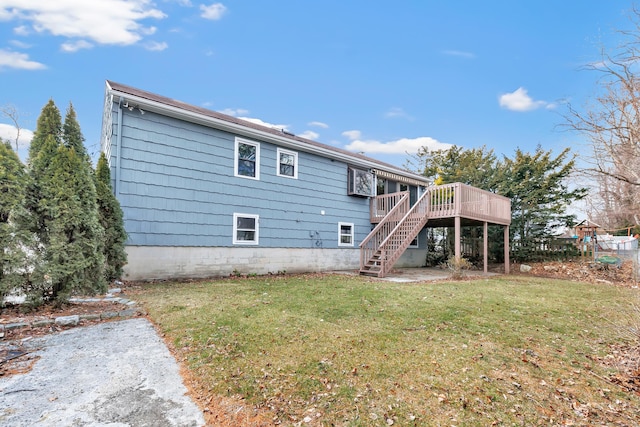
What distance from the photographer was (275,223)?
1059cm

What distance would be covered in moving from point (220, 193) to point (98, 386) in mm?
7157

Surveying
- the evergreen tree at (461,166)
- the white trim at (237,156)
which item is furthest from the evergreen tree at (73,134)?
the evergreen tree at (461,166)

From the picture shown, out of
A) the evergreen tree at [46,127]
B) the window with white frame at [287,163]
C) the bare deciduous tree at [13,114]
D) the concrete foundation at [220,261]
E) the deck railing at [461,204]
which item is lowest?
the concrete foundation at [220,261]

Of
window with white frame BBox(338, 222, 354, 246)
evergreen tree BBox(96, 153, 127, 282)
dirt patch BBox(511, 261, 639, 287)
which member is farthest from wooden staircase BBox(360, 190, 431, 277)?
evergreen tree BBox(96, 153, 127, 282)

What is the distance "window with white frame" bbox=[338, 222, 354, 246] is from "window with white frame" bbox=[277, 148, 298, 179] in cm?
301

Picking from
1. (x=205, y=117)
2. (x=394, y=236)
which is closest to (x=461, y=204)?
(x=394, y=236)

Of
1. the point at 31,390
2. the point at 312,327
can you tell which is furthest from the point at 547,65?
the point at 31,390

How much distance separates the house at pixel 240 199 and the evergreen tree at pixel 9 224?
3329 mm

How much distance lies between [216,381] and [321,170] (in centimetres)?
993

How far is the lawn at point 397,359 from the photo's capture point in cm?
241

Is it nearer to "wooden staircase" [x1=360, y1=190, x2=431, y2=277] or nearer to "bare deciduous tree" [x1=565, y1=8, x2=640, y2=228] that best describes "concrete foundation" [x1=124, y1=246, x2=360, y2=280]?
"wooden staircase" [x1=360, y1=190, x2=431, y2=277]

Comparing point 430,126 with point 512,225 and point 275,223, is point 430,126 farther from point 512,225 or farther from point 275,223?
point 275,223

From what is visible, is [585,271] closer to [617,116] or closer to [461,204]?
[461,204]

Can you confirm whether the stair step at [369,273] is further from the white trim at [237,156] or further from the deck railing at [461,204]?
the white trim at [237,156]
